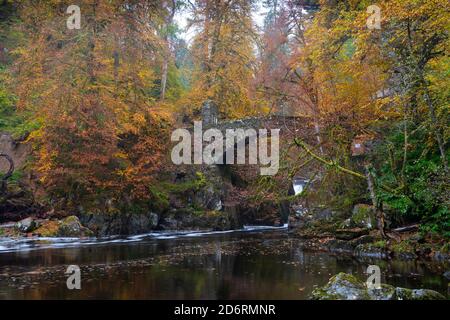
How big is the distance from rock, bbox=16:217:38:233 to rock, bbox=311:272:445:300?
14.6 m

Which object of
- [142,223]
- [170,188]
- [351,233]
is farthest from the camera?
[170,188]

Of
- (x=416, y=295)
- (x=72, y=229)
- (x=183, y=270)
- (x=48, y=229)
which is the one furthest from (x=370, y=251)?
(x=48, y=229)

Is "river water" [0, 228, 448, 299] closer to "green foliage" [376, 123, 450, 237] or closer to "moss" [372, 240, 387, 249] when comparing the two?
"moss" [372, 240, 387, 249]

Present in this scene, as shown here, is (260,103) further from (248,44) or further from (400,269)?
(400,269)

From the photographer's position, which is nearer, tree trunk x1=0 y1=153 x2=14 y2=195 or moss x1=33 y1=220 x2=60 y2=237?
moss x1=33 y1=220 x2=60 y2=237

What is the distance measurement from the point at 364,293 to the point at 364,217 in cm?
875

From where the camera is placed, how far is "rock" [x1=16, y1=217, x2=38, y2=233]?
19312mm

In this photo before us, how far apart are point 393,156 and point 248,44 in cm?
1718

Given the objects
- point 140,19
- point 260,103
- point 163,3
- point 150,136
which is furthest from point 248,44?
point 150,136

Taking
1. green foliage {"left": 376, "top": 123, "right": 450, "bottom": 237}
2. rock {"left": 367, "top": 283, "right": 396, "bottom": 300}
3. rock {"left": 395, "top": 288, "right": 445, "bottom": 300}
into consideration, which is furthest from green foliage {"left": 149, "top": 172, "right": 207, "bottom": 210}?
rock {"left": 395, "top": 288, "right": 445, "bottom": 300}

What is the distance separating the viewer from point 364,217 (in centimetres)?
1638

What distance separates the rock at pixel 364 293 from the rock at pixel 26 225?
47.8 ft

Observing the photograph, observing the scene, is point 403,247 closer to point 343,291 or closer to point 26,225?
point 343,291
